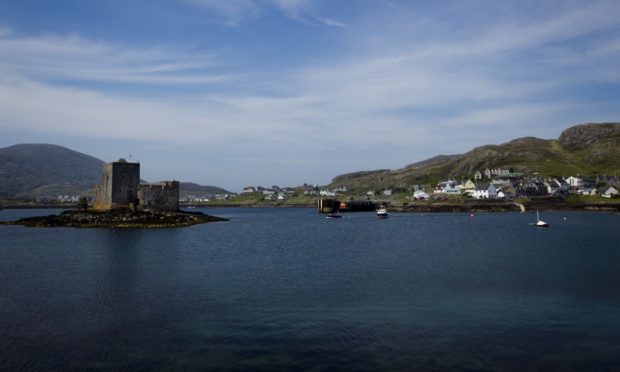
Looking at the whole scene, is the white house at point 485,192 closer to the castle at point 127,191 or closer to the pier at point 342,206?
the pier at point 342,206

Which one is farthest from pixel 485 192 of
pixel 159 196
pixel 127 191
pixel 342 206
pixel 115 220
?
pixel 115 220

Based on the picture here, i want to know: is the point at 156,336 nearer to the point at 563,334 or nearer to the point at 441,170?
the point at 563,334

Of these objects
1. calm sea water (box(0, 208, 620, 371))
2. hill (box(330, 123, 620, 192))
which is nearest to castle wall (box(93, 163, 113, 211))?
calm sea water (box(0, 208, 620, 371))

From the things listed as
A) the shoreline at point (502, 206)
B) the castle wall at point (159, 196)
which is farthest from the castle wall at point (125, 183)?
the shoreline at point (502, 206)

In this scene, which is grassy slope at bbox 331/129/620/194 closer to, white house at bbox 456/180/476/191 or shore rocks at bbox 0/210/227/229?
white house at bbox 456/180/476/191

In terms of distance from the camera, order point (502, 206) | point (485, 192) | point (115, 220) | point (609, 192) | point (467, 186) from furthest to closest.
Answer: point (467, 186)
point (485, 192)
point (609, 192)
point (502, 206)
point (115, 220)

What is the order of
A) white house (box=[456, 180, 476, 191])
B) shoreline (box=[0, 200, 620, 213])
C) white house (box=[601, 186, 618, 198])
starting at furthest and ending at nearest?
white house (box=[456, 180, 476, 191])
white house (box=[601, 186, 618, 198])
shoreline (box=[0, 200, 620, 213])

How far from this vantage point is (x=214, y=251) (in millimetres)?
38094

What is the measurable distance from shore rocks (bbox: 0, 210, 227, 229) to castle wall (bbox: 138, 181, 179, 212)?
2.18 meters

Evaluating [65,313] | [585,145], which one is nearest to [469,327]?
[65,313]

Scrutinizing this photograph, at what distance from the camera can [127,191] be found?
62312mm

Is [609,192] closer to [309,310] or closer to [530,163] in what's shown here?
[530,163]

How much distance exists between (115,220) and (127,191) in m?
5.22

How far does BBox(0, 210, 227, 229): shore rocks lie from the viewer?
5788cm
